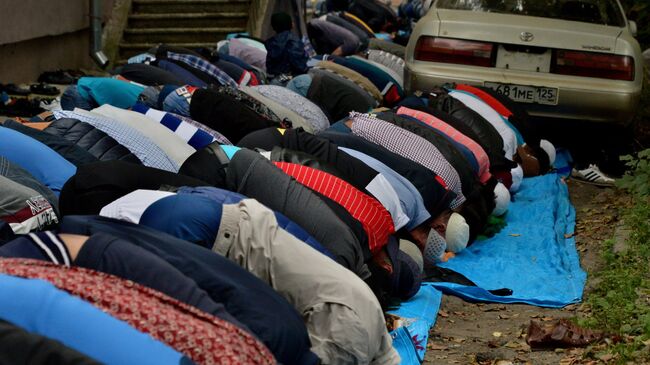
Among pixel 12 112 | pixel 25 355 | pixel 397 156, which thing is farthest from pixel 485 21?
pixel 25 355

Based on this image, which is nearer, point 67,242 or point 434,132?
point 67,242

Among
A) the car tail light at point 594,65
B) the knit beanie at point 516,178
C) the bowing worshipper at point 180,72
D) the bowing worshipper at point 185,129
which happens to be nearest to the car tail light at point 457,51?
the car tail light at point 594,65

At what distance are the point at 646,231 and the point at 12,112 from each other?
591cm

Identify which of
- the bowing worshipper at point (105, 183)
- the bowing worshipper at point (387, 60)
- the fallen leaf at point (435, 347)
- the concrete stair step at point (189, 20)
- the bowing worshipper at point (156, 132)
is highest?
the bowing worshipper at point (105, 183)

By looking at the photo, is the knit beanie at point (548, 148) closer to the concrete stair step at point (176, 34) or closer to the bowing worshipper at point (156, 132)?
the bowing worshipper at point (156, 132)

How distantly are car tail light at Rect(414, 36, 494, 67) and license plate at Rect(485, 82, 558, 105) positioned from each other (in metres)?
0.22

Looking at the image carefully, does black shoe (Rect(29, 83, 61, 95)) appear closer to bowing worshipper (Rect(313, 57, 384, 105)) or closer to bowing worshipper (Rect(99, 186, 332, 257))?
bowing worshipper (Rect(313, 57, 384, 105))

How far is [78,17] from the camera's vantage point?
14.6 m

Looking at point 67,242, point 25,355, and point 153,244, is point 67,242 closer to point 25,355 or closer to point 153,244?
point 153,244

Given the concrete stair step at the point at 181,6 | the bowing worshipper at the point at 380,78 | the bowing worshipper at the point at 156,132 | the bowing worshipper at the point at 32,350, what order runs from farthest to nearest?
the concrete stair step at the point at 181,6 < the bowing worshipper at the point at 380,78 < the bowing worshipper at the point at 156,132 < the bowing worshipper at the point at 32,350

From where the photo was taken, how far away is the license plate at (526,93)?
10.7 metres

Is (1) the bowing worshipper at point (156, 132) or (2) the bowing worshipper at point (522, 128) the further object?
(2) the bowing worshipper at point (522, 128)

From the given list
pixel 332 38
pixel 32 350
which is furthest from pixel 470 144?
pixel 332 38

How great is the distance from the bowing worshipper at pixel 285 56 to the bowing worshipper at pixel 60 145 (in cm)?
624
